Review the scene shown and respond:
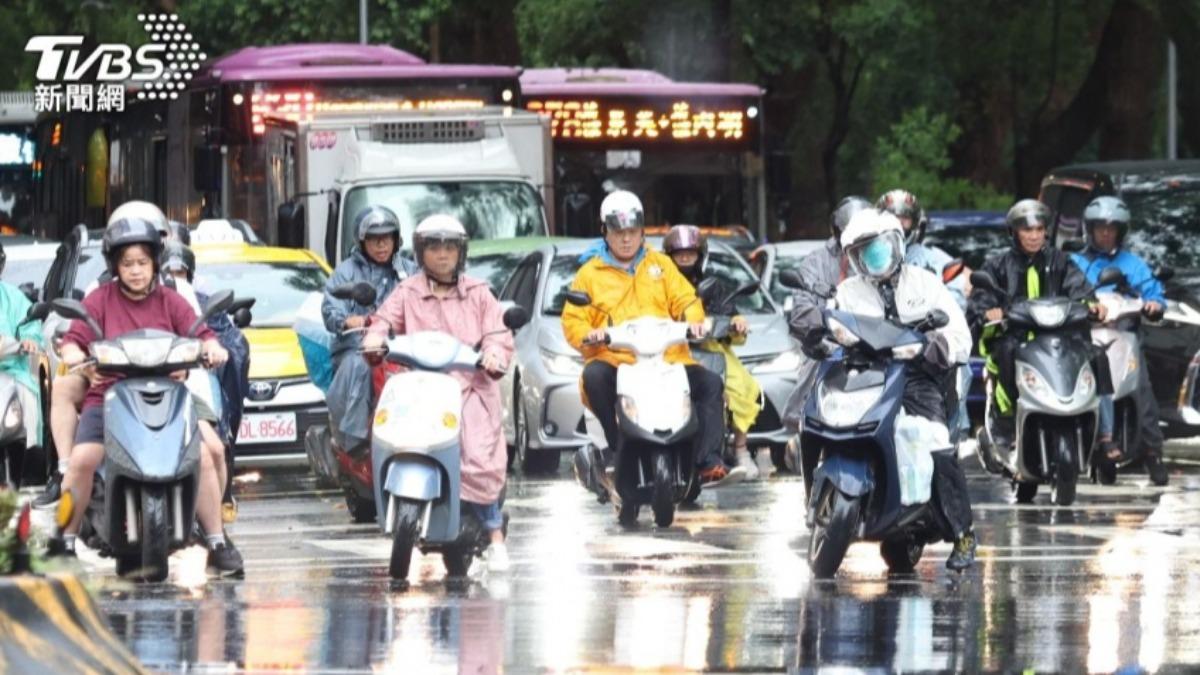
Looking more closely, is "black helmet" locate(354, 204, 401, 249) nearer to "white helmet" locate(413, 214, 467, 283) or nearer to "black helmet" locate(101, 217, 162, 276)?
"white helmet" locate(413, 214, 467, 283)

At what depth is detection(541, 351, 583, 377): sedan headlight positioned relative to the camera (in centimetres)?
2181

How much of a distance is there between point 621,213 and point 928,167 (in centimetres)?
3474

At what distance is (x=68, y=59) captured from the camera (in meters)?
45.0

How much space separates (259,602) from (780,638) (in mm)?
2506

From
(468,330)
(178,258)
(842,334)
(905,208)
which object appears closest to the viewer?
(842,334)

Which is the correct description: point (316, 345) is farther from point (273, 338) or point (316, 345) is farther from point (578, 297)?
point (273, 338)

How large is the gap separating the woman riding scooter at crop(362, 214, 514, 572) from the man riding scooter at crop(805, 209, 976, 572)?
60.9 inches

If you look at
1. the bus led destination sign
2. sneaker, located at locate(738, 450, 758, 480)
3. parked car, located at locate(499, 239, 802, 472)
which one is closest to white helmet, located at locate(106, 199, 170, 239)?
sneaker, located at locate(738, 450, 758, 480)

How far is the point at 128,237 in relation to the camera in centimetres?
1388

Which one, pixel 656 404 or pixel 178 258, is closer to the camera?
pixel 656 404

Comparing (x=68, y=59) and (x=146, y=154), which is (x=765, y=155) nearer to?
(x=146, y=154)

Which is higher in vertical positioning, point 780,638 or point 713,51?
point 713,51

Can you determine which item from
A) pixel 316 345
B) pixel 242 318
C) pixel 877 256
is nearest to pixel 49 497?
pixel 316 345

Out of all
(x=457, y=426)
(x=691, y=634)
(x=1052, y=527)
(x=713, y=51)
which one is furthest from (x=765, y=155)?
(x=691, y=634)
